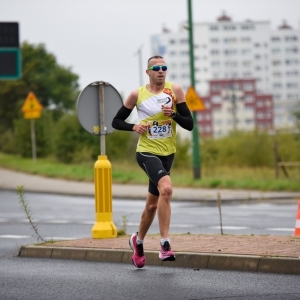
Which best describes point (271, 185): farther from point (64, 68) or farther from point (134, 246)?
point (64, 68)

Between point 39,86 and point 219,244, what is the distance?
5924cm

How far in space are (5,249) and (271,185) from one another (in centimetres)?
1698

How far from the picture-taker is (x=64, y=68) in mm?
76375

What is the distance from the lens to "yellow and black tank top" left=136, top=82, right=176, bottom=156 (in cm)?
974

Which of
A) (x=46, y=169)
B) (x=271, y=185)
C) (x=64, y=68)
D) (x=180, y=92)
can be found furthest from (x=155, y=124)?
(x=64, y=68)

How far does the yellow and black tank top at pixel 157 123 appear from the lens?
32.0 feet

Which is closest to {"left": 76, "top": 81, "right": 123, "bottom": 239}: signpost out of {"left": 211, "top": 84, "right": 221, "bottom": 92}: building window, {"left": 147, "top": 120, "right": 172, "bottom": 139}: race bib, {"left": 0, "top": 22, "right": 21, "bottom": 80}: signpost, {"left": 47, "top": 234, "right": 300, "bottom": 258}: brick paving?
{"left": 47, "top": 234, "right": 300, "bottom": 258}: brick paving

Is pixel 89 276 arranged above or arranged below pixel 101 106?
below

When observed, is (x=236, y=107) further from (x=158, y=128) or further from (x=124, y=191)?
(x=158, y=128)

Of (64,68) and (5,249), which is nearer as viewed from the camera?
(5,249)

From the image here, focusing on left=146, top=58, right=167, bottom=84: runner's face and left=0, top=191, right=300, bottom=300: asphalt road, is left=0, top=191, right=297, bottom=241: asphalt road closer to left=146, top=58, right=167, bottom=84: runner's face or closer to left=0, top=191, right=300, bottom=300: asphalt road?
left=0, top=191, right=300, bottom=300: asphalt road

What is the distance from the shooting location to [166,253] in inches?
380

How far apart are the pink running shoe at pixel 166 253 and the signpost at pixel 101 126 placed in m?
2.98

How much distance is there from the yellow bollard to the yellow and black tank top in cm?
277
